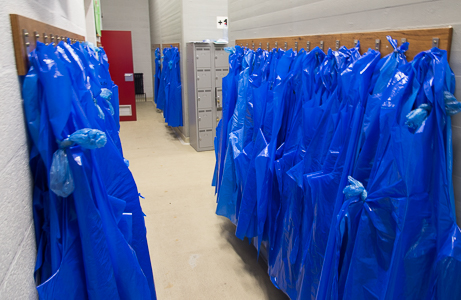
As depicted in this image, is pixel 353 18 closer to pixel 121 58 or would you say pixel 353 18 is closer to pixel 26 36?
pixel 26 36

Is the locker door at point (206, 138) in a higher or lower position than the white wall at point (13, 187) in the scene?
lower

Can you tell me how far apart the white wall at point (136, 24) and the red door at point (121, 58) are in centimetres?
348

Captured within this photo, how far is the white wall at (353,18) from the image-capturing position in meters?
1.08

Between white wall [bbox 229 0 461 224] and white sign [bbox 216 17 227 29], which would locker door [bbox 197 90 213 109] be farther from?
white wall [bbox 229 0 461 224]

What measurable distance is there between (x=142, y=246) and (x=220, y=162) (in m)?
1.31

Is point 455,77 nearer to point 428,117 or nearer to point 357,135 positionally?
point 428,117

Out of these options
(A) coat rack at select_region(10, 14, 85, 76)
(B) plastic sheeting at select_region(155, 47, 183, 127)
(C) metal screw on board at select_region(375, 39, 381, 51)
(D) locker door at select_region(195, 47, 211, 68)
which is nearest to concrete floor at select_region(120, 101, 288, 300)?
(B) plastic sheeting at select_region(155, 47, 183, 127)

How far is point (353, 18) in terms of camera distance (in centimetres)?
153

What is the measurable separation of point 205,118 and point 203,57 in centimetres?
82

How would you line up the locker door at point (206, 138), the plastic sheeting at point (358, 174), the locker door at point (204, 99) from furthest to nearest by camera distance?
the locker door at point (206, 138) → the locker door at point (204, 99) → the plastic sheeting at point (358, 174)

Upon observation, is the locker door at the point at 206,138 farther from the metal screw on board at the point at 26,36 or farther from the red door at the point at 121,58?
the metal screw on board at the point at 26,36

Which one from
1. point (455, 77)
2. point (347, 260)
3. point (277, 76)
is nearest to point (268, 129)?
point (277, 76)

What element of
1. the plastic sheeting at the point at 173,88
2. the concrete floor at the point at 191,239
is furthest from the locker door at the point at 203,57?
the concrete floor at the point at 191,239

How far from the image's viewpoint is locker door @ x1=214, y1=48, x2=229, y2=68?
4.54 m
